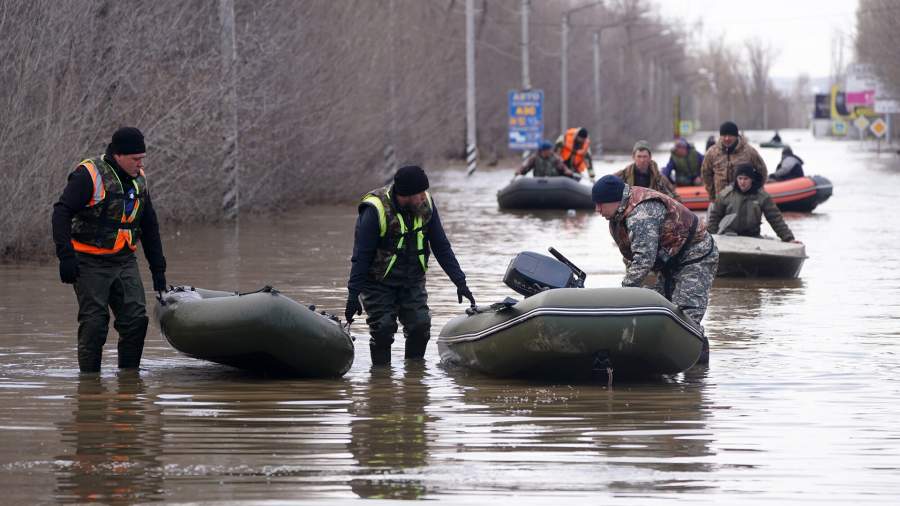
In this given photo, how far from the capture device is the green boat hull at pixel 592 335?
958 cm

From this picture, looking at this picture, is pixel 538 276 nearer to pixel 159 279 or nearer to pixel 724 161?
pixel 159 279

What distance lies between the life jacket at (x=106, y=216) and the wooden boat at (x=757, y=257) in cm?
813

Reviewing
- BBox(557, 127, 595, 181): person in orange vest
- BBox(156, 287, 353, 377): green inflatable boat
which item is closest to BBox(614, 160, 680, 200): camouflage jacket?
BBox(156, 287, 353, 377): green inflatable boat

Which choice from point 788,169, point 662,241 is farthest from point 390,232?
point 788,169

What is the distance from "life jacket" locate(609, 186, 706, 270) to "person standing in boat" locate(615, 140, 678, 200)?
594 cm

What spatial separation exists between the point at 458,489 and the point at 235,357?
11.0ft

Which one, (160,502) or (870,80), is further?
(870,80)

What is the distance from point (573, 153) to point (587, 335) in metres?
23.0

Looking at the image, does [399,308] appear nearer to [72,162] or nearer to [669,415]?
[669,415]

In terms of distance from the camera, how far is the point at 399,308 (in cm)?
1067

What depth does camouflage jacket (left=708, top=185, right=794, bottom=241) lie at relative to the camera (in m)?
16.8

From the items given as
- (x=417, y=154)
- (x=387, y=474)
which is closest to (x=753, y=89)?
(x=417, y=154)

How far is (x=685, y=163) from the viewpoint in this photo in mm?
26953

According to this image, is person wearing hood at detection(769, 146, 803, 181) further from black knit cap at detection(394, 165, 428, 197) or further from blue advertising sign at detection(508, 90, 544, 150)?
black knit cap at detection(394, 165, 428, 197)
